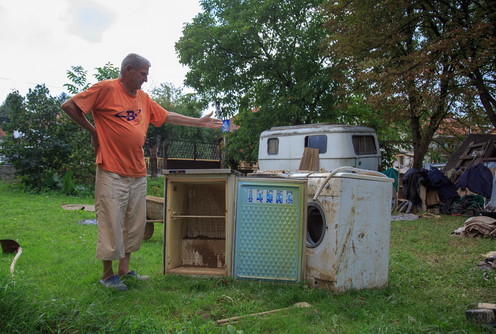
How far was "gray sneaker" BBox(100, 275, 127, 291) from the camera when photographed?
3546 millimetres

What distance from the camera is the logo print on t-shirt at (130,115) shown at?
3702 mm

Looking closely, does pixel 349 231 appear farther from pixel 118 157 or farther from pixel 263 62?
pixel 263 62

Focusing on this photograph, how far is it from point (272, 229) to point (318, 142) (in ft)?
27.2

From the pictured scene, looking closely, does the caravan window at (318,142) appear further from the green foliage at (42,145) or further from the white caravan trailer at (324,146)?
the green foliage at (42,145)

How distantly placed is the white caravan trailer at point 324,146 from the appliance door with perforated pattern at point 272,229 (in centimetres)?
766

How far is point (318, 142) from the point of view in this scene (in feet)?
39.0

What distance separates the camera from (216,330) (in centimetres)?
273

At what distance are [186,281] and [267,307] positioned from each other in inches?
37.2

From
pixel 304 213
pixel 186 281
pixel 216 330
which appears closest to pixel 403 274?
pixel 304 213

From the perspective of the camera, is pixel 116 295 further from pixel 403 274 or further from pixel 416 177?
pixel 416 177

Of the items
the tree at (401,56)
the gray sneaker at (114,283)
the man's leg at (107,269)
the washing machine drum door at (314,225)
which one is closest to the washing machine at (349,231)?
the washing machine drum door at (314,225)

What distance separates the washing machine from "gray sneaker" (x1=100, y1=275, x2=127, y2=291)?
1.60 m

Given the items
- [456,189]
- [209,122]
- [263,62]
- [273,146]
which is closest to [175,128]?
[263,62]

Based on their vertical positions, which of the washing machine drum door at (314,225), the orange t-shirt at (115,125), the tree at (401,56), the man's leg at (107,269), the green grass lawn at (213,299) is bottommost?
the green grass lawn at (213,299)
